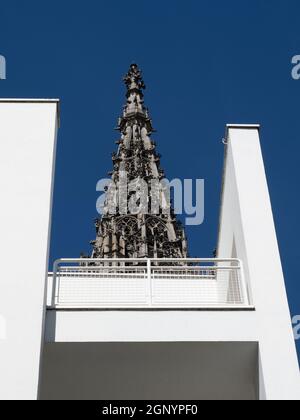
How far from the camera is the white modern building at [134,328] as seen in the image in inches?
265

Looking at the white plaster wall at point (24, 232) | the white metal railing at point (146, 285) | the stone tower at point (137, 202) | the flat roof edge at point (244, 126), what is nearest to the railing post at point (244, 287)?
the white metal railing at point (146, 285)

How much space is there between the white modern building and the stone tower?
26387mm

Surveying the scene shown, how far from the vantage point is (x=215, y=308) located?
7.23 meters

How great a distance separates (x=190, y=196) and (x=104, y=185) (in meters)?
29.0

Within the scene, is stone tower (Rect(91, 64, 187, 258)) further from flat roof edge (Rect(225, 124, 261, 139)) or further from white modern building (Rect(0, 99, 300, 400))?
white modern building (Rect(0, 99, 300, 400))

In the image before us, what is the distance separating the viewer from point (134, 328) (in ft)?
23.2

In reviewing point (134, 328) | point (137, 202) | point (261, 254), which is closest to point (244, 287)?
point (261, 254)

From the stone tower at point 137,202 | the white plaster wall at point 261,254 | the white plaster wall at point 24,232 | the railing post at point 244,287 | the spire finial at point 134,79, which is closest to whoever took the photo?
the white plaster wall at point 24,232

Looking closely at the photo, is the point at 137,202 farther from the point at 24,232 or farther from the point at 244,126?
the point at 24,232

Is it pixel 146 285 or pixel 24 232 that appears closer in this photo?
pixel 24 232

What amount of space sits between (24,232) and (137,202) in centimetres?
3279

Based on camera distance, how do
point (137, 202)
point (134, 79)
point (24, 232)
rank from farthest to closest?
1. point (134, 79)
2. point (137, 202)
3. point (24, 232)

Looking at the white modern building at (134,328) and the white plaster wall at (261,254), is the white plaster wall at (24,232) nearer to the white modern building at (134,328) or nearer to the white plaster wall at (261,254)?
the white modern building at (134,328)

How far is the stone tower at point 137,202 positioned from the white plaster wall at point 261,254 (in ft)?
84.0
